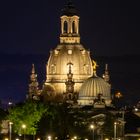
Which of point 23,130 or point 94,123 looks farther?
point 94,123

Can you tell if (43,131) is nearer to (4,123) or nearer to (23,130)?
(23,130)

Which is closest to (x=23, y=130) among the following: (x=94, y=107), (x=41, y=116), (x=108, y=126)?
(x=41, y=116)

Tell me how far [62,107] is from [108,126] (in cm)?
612

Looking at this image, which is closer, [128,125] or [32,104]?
[32,104]

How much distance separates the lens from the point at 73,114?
176 m

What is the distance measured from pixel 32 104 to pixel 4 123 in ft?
38.7

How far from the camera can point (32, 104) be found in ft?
561

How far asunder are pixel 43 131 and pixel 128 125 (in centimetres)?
2521

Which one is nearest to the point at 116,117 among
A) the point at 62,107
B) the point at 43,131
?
the point at 62,107

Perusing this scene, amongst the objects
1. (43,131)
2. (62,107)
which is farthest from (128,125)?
(43,131)

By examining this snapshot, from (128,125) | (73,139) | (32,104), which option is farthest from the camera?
(128,125)

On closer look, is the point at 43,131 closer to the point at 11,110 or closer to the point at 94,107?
the point at 11,110

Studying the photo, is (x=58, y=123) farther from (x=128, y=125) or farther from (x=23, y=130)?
(x=128, y=125)

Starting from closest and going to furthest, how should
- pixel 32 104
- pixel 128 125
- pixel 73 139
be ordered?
pixel 73 139 → pixel 32 104 → pixel 128 125
